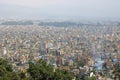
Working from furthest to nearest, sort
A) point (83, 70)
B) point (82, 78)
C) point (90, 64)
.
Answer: point (90, 64) → point (83, 70) → point (82, 78)

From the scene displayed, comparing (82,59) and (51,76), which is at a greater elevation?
→ (51,76)

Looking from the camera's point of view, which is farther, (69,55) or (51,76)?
(69,55)

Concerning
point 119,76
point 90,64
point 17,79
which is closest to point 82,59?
point 90,64

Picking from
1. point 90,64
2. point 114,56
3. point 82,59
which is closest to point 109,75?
point 90,64

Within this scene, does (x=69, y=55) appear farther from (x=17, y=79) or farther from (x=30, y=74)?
(x=17, y=79)

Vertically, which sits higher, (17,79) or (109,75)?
(17,79)

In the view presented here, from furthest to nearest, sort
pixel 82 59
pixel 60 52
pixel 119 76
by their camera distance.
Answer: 1. pixel 60 52
2. pixel 82 59
3. pixel 119 76

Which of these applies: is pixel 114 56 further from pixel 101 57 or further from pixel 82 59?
pixel 82 59

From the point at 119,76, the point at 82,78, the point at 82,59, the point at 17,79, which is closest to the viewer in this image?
the point at 17,79

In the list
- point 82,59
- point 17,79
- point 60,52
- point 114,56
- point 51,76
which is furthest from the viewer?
point 60,52
